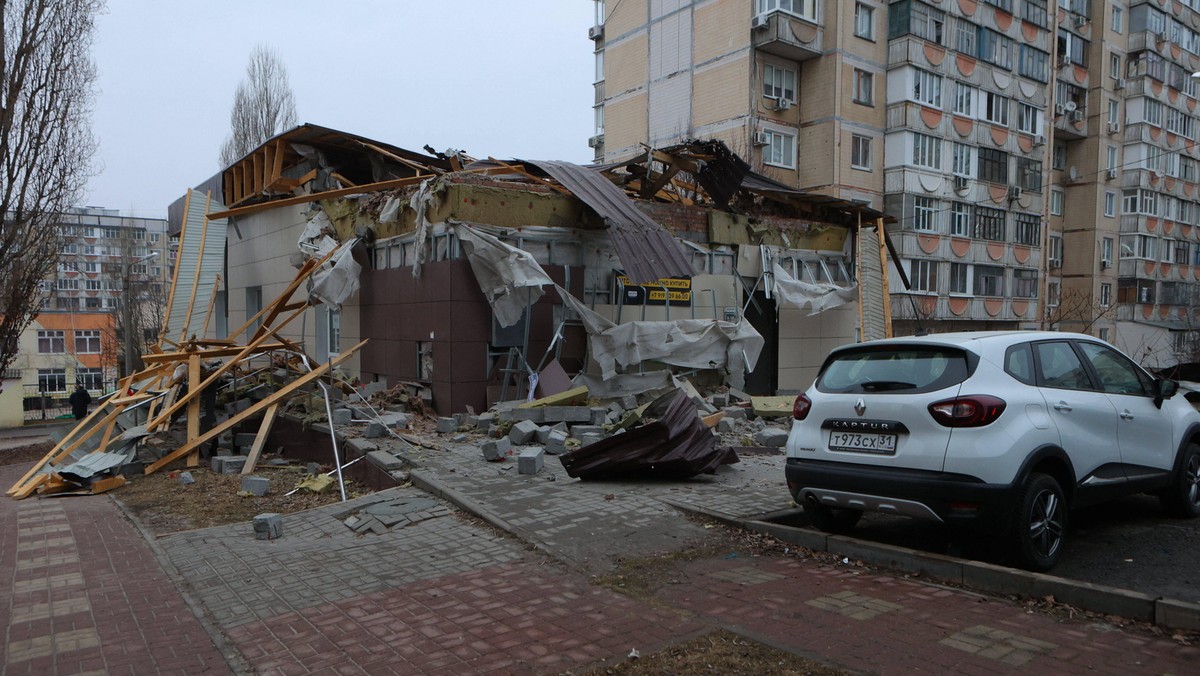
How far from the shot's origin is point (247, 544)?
252 inches

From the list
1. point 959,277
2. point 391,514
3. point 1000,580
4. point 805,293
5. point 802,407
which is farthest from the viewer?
point 959,277

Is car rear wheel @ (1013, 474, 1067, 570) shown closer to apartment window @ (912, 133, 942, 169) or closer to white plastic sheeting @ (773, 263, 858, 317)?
white plastic sheeting @ (773, 263, 858, 317)

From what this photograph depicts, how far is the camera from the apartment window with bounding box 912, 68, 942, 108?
32312 mm

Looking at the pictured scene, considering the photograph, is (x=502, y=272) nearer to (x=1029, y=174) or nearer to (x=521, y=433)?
(x=521, y=433)

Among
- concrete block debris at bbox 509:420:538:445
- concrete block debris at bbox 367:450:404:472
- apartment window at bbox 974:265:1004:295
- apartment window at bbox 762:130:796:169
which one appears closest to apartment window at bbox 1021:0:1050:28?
apartment window at bbox 974:265:1004:295

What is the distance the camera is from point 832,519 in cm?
608

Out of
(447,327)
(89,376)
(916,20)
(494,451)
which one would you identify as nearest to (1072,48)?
(916,20)

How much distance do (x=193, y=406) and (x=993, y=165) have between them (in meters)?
35.8

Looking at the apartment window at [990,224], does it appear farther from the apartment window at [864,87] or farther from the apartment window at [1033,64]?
the apartment window at [864,87]

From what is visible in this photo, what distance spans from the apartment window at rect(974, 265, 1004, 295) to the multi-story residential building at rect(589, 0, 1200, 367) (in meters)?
0.10

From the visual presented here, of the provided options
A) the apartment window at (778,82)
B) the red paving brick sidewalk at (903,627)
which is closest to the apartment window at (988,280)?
the apartment window at (778,82)

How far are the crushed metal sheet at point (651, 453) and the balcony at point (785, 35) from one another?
25328 mm

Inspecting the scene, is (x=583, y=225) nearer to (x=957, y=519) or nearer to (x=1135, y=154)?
(x=957, y=519)

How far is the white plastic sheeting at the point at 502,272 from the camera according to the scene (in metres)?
11.3
